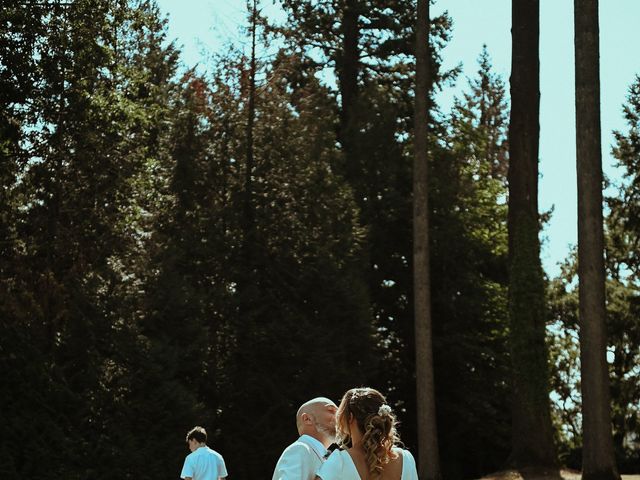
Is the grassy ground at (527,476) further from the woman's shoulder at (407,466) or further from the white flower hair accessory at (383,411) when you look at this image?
the white flower hair accessory at (383,411)

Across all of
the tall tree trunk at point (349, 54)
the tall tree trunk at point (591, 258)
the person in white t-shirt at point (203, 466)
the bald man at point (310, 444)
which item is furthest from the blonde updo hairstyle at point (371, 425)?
the tall tree trunk at point (349, 54)

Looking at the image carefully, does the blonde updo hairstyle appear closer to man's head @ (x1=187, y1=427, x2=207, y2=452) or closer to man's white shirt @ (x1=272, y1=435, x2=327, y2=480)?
man's white shirt @ (x1=272, y1=435, x2=327, y2=480)

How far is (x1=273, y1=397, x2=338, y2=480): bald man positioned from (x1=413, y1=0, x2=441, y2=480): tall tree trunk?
18.5 m

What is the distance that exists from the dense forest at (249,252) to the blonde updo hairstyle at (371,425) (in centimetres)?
1816

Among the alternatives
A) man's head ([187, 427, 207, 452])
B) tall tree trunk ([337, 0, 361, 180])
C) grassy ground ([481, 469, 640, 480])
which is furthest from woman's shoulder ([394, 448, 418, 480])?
tall tree trunk ([337, 0, 361, 180])

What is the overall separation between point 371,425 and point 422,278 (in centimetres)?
2050

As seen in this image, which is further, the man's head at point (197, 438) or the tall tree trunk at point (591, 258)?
the tall tree trunk at point (591, 258)

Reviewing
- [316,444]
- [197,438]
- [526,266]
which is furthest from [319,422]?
[526,266]

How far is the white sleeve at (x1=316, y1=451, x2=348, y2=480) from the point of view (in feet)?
17.2

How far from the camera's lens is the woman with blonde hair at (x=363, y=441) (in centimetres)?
527

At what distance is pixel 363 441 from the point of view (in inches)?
209

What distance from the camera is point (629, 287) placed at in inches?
1511

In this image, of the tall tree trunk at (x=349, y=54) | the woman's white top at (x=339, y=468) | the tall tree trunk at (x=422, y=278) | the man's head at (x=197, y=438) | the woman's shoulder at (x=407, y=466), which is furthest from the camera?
the tall tree trunk at (x=349, y=54)

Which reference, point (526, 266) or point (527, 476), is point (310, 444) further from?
point (526, 266)
